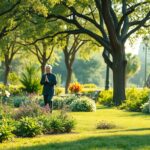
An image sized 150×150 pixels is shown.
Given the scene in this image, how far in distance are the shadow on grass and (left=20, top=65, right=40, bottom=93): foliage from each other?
2011 cm

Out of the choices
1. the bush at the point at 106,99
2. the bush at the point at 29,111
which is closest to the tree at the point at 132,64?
the bush at the point at 106,99

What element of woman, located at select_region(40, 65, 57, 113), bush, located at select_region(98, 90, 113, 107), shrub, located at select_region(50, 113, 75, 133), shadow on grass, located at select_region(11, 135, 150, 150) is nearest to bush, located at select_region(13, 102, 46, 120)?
shrub, located at select_region(50, 113, 75, 133)

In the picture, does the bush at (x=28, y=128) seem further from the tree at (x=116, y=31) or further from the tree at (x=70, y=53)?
the tree at (x=70, y=53)

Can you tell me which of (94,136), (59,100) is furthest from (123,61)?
(94,136)

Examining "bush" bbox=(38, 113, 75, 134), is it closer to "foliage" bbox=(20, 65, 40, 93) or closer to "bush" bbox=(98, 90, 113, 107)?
"bush" bbox=(98, 90, 113, 107)

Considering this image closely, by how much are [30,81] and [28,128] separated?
63.0 ft

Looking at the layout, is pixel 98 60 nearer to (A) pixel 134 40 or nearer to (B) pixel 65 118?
(A) pixel 134 40

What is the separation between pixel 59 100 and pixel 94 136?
14.1 meters

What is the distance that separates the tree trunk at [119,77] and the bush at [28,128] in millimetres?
16757

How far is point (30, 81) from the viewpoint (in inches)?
1237

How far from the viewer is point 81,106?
23.8m

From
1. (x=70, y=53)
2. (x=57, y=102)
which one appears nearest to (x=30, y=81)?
(x=57, y=102)

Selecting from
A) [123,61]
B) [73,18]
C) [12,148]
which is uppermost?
[73,18]

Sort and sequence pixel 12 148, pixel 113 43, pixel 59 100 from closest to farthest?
pixel 12 148 → pixel 59 100 → pixel 113 43
